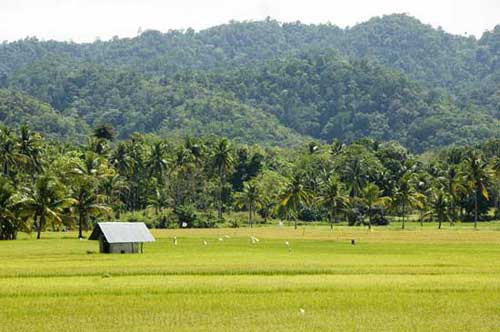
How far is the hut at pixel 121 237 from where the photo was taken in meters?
50.9

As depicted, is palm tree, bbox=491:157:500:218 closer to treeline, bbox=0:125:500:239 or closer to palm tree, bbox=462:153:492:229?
treeline, bbox=0:125:500:239

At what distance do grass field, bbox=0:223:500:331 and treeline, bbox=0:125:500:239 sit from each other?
3541 cm

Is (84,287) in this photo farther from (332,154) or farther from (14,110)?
(14,110)

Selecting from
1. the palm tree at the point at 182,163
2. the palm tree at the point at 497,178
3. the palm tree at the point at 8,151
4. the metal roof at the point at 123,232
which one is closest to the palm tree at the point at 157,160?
the palm tree at the point at 182,163

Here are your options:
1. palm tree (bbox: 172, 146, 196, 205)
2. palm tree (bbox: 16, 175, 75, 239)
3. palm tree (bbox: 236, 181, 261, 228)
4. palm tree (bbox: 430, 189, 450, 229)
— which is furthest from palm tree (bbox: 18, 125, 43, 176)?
palm tree (bbox: 430, 189, 450, 229)

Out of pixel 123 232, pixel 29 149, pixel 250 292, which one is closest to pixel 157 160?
pixel 29 149

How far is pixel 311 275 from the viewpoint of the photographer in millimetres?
35906

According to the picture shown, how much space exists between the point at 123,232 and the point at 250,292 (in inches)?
919

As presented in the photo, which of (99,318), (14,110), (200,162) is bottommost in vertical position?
(99,318)

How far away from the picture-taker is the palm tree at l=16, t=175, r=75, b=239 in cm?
6575

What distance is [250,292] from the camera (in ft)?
98.5

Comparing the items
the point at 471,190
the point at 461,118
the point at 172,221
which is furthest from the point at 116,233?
the point at 461,118

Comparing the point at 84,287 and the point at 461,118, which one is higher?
the point at 461,118

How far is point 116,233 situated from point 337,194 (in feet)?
172
